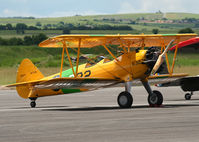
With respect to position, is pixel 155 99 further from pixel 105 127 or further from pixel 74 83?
pixel 105 127

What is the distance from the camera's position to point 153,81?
730 inches

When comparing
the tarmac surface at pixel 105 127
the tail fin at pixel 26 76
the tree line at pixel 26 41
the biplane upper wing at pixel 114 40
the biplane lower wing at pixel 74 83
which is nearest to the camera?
the tarmac surface at pixel 105 127

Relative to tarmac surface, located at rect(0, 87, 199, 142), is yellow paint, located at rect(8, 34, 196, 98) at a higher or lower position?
higher

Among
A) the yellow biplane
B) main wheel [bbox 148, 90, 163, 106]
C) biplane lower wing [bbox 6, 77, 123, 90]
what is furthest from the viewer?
main wheel [bbox 148, 90, 163, 106]

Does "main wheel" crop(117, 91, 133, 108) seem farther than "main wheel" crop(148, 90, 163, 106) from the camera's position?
No

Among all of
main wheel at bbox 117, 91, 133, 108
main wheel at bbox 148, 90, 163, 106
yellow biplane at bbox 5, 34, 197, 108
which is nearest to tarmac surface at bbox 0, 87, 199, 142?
main wheel at bbox 117, 91, 133, 108

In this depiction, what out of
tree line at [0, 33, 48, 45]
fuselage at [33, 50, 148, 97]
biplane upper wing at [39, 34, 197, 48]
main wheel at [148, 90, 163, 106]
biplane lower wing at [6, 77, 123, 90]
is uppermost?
tree line at [0, 33, 48, 45]

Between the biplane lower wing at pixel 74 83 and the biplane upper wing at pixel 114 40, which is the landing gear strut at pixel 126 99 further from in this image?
the biplane upper wing at pixel 114 40

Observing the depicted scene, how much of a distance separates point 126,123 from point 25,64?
8.45m

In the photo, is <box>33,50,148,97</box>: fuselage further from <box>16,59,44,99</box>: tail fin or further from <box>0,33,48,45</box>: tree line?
<box>0,33,48,45</box>: tree line

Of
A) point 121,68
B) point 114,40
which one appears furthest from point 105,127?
point 114,40

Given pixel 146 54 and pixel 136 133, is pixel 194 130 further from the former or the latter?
pixel 146 54

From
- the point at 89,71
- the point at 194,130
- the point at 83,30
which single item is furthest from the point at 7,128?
the point at 83,30

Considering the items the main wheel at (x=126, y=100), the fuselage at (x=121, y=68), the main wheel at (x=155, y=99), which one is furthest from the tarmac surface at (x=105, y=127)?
the main wheel at (x=155, y=99)
